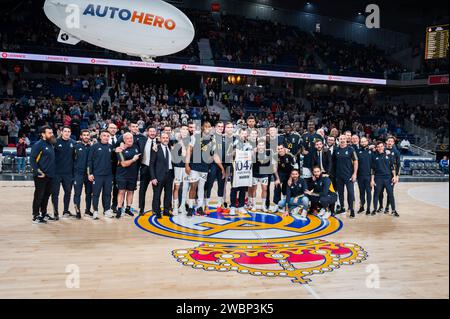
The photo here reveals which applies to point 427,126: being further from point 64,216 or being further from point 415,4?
point 64,216

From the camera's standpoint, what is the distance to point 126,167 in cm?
703

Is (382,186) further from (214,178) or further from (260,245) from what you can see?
(260,245)

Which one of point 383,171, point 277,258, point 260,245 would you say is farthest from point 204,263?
point 383,171

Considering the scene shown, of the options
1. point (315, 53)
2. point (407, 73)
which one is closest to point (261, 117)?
point (315, 53)

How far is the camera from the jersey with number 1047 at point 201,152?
7.20 metres

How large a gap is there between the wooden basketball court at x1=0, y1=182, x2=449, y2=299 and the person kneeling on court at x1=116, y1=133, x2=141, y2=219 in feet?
1.72

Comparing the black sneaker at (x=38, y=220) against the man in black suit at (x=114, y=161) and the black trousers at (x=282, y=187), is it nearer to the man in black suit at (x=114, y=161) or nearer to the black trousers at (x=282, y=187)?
the man in black suit at (x=114, y=161)

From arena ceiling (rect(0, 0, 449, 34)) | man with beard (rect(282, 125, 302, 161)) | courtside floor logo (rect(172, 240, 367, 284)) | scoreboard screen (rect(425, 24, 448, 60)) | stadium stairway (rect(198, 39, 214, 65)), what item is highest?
arena ceiling (rect(0, 0, 449, 34))

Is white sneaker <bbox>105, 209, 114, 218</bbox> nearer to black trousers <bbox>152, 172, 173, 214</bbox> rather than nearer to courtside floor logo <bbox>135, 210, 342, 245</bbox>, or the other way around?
courtside floor logo <bbox>135, 210, 342, 245</bbox>

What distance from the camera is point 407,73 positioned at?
26938mm

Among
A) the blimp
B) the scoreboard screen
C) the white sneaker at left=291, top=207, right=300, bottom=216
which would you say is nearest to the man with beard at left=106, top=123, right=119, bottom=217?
the blimp

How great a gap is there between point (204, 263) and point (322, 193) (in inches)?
138

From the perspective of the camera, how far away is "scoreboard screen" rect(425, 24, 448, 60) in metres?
16.0

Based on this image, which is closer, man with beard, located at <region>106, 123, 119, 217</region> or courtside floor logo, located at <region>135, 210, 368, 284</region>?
courtside floor logo, located at <region>135, 210, 368, 284</region>
